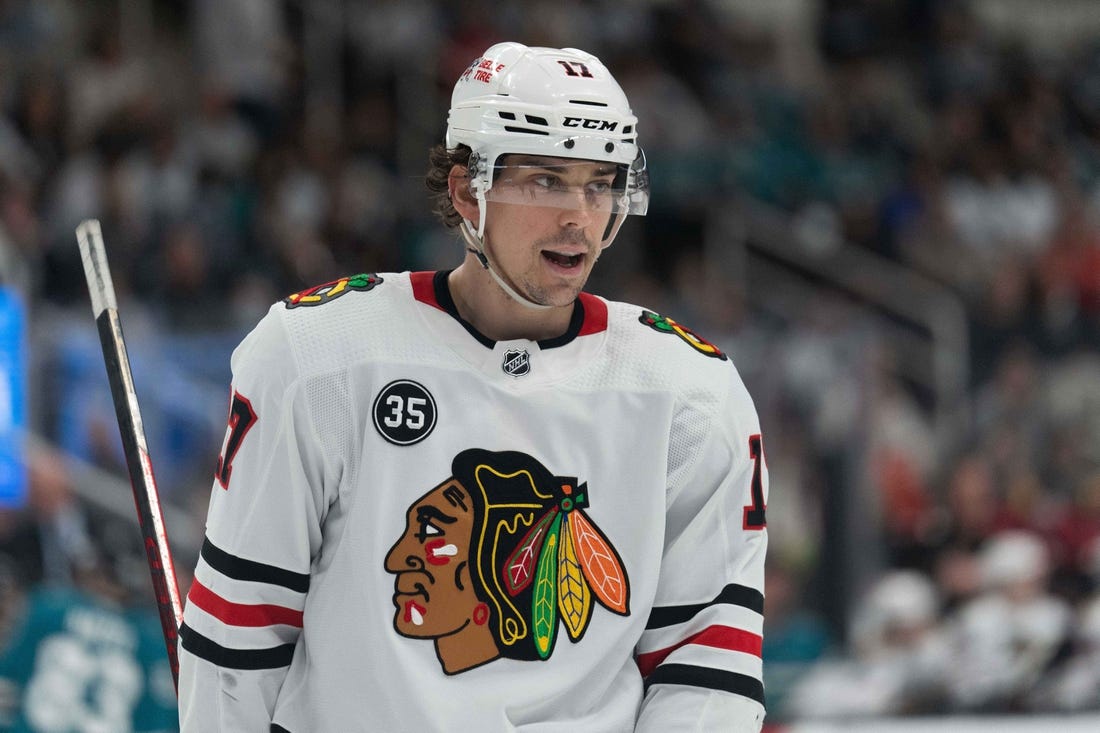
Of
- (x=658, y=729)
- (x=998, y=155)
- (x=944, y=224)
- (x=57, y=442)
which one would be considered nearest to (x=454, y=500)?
(x=658, y=729)

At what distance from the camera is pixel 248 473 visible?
1729 mm

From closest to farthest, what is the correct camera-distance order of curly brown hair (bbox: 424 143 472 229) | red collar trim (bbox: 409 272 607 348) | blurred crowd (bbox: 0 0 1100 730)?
1. red collar trim (bbox: 409 272 607 348)
2. curly brown hair (bbox: 424 143 472 229)
3. blurred crowd (bbox: 0 0 1100 730)

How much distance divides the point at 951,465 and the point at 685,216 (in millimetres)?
1773

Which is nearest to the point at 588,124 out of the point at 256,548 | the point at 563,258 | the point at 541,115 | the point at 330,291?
the point at 541,115

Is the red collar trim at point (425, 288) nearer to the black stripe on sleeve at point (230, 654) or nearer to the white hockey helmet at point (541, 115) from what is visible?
the white hockey helmet at point (541, 115)

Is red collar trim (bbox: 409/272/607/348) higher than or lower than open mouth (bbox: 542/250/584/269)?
lower

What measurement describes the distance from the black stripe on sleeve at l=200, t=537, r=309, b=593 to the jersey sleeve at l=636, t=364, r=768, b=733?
44 cm

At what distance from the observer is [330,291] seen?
71.9 inches

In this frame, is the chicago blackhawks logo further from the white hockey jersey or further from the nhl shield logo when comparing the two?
the nhl shield logo

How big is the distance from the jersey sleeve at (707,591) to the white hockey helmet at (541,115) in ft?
0.93

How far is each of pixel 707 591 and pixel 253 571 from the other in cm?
54

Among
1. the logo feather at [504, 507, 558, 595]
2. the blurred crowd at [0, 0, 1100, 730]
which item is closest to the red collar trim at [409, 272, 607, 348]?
the logo feather at [504, 507, 558, 595]

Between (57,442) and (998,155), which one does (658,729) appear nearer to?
(57,442)

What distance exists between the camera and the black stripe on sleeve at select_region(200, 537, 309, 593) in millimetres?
1717
